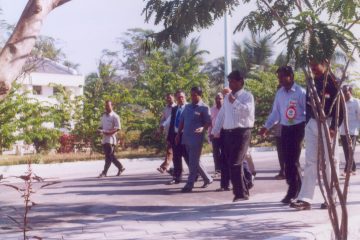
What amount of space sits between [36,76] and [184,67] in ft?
80.5

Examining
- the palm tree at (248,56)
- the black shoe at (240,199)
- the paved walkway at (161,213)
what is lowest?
the paved walkway at (161,213)

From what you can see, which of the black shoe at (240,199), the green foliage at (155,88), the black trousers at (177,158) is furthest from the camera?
the green foliage at (155,88)

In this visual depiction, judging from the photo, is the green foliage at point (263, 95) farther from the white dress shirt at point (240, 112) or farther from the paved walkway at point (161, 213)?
the white dress shirt at point (240, 112)

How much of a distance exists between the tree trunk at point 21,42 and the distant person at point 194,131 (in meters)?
6.15

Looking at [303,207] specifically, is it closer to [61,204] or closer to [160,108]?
[61,204]

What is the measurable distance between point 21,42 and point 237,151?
491 centimetres

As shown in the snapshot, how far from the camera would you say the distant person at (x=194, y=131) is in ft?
31.1

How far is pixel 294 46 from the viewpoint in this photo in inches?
131

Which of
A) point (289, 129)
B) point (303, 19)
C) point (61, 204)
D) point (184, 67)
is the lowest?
point (61, 204)

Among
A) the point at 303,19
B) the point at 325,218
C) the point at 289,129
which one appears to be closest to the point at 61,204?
the point at 289,129

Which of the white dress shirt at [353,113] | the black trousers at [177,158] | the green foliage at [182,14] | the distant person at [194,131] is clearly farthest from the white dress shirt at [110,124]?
the green foliage at [182,14]

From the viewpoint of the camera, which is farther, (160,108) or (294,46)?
(160,108)

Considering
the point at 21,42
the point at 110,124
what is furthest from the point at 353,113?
the point at 21,42

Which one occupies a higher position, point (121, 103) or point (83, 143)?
point (121, 103)
